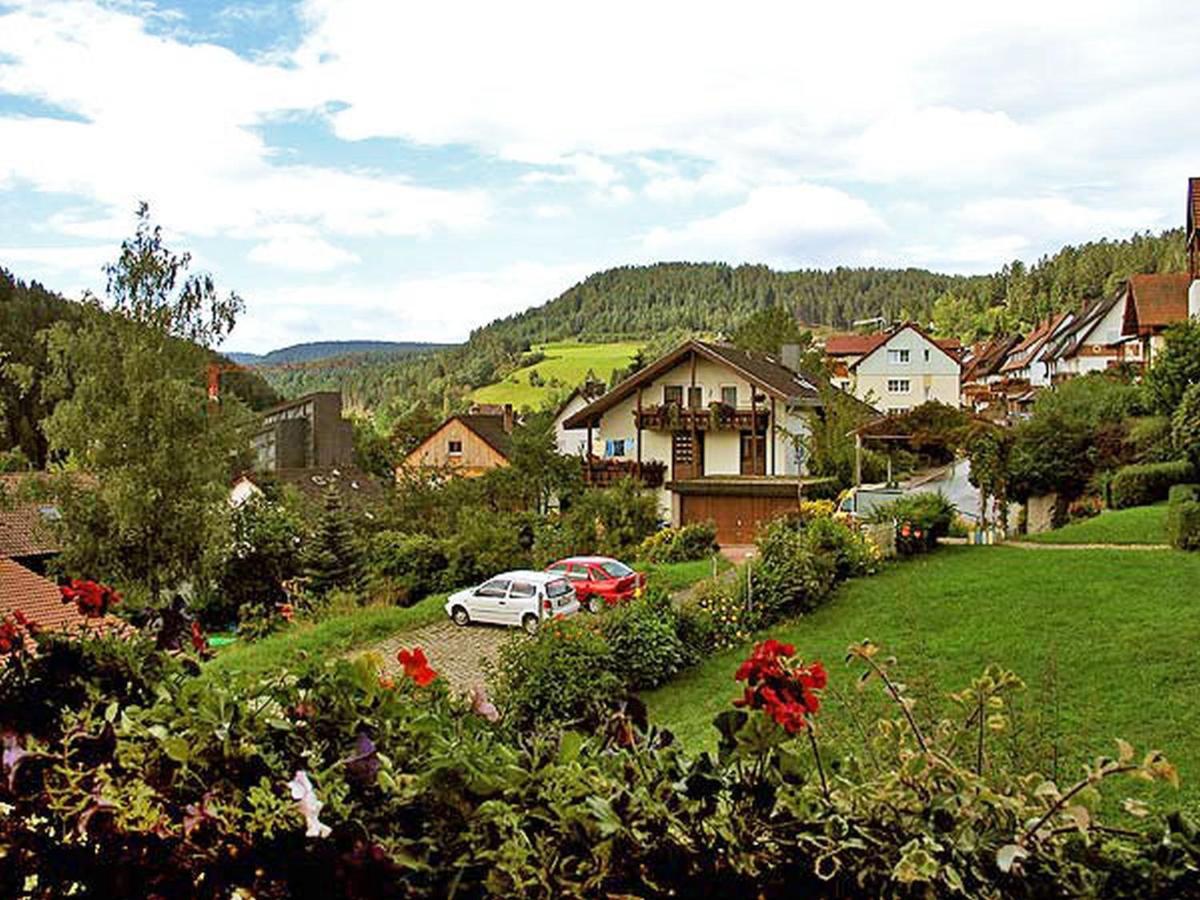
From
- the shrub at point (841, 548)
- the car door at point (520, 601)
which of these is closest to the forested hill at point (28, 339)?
the car door at point (520, 601)

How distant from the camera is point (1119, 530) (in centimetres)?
1922

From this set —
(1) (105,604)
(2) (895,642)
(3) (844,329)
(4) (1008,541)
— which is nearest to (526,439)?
(4) (1008,541)

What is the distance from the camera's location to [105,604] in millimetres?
3242

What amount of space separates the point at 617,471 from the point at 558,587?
14954 millimetres

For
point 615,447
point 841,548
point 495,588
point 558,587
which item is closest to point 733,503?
point 615,447

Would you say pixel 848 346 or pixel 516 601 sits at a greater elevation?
pixel 848 346

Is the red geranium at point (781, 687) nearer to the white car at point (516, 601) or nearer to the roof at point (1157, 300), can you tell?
the white car at point (516, 601)

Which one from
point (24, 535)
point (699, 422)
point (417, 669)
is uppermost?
point (699, 422)

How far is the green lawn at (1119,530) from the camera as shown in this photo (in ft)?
60.3

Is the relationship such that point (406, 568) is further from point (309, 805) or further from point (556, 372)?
point (556, 372)

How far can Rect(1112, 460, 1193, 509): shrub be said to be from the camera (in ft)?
73.4

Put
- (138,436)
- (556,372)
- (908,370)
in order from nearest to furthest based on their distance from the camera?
(138,436), (908,370), (556,372)

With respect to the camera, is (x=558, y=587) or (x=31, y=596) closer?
(x=31, y=596)

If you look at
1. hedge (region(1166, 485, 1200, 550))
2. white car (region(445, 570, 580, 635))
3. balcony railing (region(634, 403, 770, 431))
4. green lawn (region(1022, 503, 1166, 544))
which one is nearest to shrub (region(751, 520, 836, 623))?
white car (region(445, 570, 580, 635))
